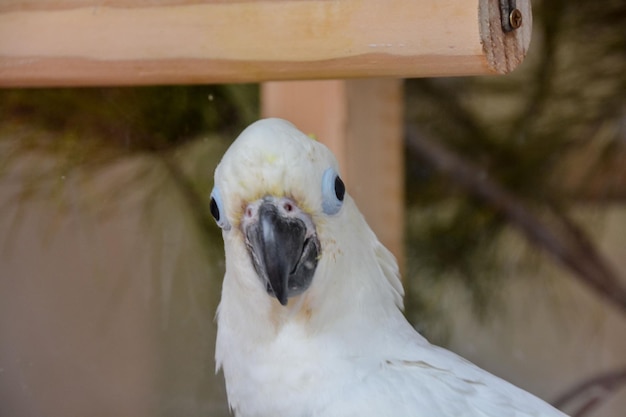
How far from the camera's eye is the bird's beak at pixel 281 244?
690 mm

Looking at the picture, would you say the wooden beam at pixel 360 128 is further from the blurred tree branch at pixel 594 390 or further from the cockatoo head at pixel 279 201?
the blurred tree branch at pixel 594 390

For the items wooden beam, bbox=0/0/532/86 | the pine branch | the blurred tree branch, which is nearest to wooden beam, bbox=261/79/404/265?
wooden beam, bbox=0/0/532/86

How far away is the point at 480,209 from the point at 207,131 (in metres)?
0.53

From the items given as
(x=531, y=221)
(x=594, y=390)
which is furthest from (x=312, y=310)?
(x=594, y=390)

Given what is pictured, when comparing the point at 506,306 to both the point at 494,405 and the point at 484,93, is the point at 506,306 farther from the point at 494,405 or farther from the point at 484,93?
the point at 494,405

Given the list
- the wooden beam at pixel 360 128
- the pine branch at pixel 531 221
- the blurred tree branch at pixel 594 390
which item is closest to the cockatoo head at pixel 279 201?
the wooden beam at pixel 360 128

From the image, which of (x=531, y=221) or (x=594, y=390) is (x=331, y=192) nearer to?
(x=531, y=221)

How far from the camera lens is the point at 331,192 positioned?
74 centimetres

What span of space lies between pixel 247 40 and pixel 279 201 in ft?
0.55

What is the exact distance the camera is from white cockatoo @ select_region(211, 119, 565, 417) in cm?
71

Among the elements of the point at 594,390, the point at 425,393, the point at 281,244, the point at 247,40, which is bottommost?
the point at 594,390

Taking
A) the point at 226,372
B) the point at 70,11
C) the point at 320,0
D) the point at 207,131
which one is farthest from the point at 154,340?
the point at 320,0

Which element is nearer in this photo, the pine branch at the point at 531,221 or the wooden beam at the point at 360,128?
the wooden beam at the point at 360,128

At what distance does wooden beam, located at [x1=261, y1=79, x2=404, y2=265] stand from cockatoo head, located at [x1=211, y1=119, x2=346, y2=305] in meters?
0.24
